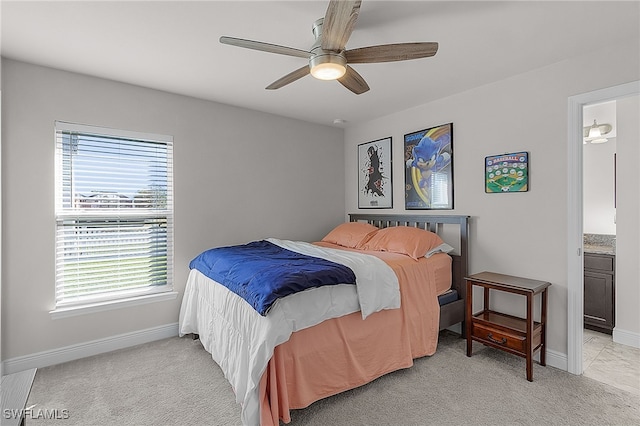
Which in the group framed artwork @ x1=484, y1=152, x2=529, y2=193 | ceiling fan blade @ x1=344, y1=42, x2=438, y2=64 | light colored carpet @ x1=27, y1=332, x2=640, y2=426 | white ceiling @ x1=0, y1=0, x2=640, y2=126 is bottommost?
light colored carpet @ x1=27, y1=332, x2=640, y2=426

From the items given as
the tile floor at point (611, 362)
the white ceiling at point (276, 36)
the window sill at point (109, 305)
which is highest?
the white ceiling at point (276, 36)

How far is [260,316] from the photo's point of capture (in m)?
1.95

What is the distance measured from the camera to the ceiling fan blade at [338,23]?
154cm

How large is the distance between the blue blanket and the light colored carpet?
0.80m

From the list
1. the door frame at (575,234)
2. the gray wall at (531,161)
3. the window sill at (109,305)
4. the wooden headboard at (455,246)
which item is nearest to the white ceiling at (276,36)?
the gray wall at (531,161)

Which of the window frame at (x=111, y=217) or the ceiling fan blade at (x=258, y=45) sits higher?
the ceiling fan blade at (x=258, y=45)

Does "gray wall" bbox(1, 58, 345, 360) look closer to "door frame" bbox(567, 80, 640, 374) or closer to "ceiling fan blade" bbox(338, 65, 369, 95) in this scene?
"ceiling fan blade" bbox(338, 65, 369, 95)

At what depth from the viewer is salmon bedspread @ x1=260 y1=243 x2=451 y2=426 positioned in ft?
6.31

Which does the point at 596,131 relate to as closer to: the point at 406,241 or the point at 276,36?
the point at 406,241

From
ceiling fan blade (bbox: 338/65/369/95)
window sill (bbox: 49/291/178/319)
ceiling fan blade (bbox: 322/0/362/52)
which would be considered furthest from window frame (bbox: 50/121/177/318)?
ceiling fan blade (bbox: 322/0/362/52)

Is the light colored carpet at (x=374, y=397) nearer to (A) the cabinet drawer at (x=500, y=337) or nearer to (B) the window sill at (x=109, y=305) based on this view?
(A) the cabinet drawer at (x=500, y=337)

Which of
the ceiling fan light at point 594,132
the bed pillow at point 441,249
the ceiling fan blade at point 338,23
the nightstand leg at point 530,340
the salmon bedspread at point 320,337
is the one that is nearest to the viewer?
the ceiling fan blade at point 338,23

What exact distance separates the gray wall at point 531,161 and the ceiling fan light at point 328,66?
6.07 feet

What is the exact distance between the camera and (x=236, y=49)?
2.45 metres
